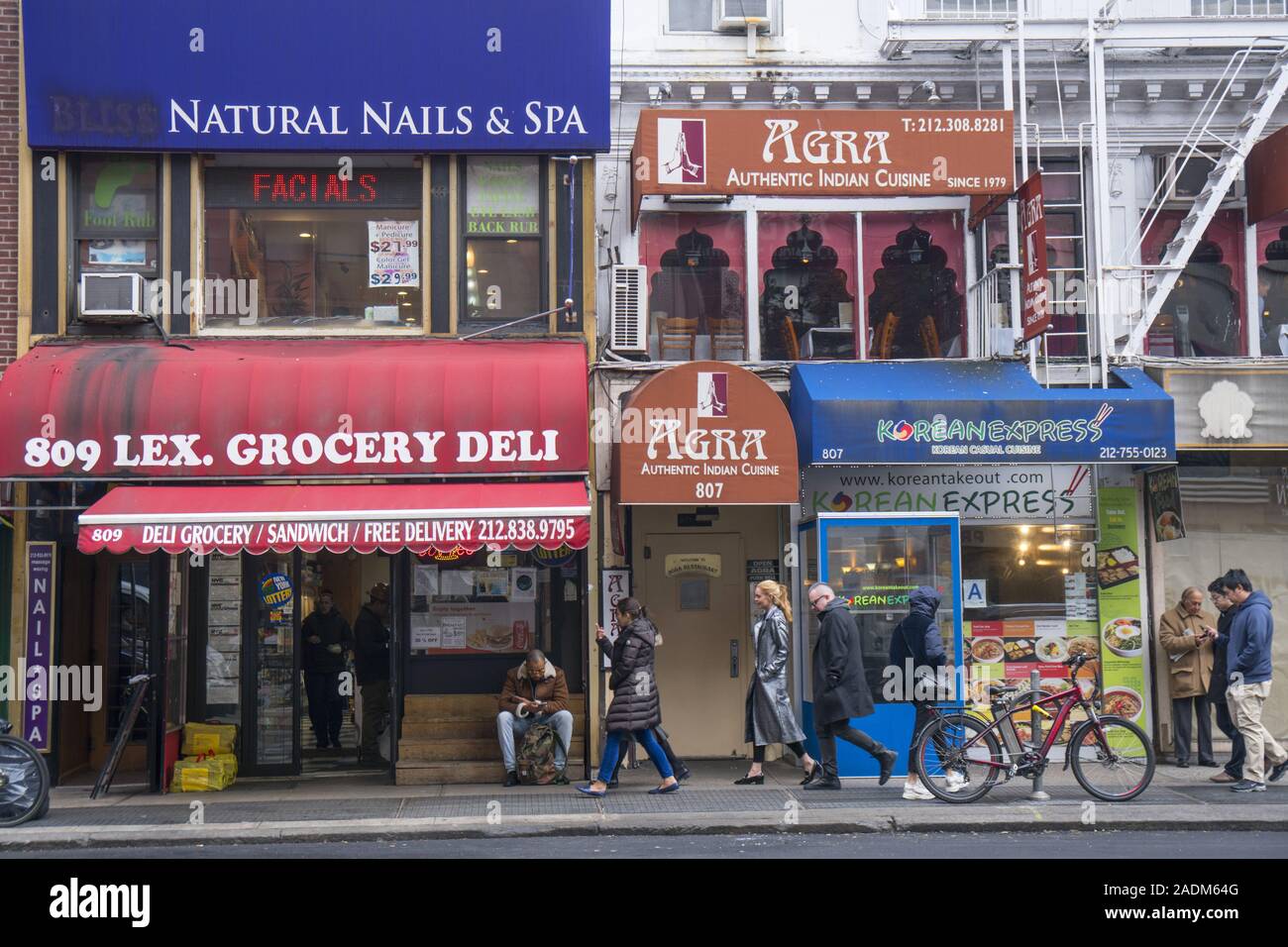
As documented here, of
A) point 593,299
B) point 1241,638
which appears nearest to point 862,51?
point 593,299

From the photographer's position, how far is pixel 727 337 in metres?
14.9

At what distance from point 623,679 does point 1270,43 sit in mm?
9691

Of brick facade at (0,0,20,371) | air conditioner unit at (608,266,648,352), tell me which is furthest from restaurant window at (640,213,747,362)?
brick facade at (0,0,20,371)

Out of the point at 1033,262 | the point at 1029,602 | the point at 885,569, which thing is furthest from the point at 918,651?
the point at 1033,262

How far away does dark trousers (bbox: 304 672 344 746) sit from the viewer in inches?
577

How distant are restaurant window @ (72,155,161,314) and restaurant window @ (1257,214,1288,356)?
38.6 ft

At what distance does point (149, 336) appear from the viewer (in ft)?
45.6

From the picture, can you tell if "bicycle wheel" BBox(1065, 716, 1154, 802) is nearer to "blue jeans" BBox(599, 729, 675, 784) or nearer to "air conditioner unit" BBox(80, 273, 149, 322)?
"blue jeans" BBox(599, 729, 675, 784)

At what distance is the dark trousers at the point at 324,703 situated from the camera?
14.6 metres

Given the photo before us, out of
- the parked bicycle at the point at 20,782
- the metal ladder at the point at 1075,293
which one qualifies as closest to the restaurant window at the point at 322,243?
the parked bicycle at the point at 20,782

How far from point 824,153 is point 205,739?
27.9ft

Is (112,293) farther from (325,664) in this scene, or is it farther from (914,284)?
(914,284)

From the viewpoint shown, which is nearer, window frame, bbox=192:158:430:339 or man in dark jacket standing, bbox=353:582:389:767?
window frame, bbox=192:158:430:339

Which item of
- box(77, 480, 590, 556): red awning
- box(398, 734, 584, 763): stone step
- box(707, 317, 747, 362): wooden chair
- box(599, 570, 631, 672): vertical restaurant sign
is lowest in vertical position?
box(398, 734, 584, 763): stone step
